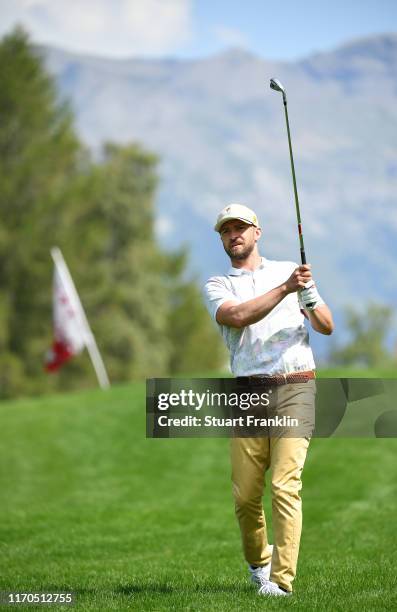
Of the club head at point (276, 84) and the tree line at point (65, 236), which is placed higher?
the tree line at point (65, 236)

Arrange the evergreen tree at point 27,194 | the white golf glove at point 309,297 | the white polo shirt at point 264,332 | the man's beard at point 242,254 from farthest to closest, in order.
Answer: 1. the evergreen tree at point 27,194
2. the man's beard at point 242,254
3. the white polo shirt at point 264,332
4. the white golf glove at point 309,297

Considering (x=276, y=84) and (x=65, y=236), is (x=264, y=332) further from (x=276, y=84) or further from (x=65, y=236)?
(x=65, y=236)

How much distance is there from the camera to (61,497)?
66.0ft

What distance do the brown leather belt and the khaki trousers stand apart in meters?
0.04

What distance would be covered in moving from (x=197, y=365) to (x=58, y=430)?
1413 inches

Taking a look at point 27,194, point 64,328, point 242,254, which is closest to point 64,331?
point 64,328

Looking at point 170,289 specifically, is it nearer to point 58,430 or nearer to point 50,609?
point 58,430

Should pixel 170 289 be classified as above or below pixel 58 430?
above

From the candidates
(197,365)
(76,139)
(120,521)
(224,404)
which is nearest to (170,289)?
(197,365)

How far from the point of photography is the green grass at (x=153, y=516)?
7.31 meters

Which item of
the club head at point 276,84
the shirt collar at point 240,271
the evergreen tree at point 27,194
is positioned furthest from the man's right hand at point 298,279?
the evergreen tree at point 27,194

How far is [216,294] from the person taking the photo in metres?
6.91

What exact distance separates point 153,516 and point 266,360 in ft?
22.7

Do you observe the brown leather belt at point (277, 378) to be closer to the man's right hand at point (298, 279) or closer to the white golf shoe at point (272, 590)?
the man's right hand at point (298, 279)
